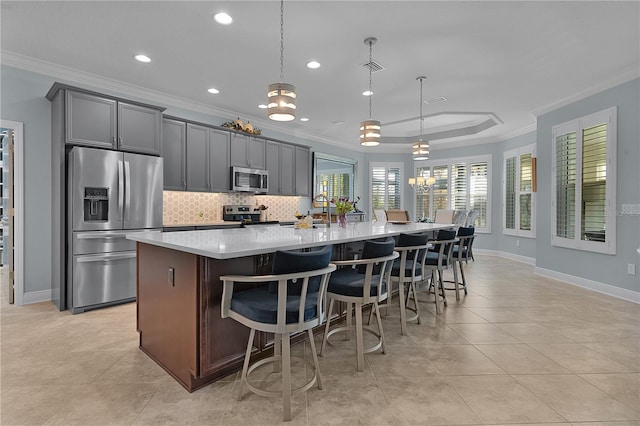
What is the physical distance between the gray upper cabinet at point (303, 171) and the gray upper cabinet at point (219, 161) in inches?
65.8

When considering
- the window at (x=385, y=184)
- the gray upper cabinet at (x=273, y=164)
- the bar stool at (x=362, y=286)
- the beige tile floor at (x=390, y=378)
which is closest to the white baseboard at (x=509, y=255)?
the window at (x=385, y=184)

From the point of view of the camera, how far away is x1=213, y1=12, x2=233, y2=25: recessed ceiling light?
2913mm

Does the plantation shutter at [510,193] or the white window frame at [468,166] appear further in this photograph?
the white window frame at [468,166]

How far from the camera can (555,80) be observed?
440 centimetres

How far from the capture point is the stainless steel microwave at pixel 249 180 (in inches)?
215

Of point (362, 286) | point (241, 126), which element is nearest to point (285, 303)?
point (362, 286)

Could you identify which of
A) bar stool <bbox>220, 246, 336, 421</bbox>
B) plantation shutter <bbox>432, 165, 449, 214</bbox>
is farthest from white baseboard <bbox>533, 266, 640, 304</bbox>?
bar stool <bbox>220, 246, 336, 421</bbox>

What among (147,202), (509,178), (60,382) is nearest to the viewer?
(60,382)

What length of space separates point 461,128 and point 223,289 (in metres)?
7.50

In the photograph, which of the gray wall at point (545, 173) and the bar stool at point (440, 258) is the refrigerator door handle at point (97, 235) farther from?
the bar stool at point (440, 258)

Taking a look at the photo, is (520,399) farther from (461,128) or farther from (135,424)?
(461,128)

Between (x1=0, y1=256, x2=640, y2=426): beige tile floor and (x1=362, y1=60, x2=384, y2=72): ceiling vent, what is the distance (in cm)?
285

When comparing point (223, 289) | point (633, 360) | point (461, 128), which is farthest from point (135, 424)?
point (461, 128)

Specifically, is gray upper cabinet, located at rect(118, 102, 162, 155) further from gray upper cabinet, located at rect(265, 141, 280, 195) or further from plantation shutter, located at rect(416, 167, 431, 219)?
plantation shutter, located at rect(416, 167, 431, 219)
